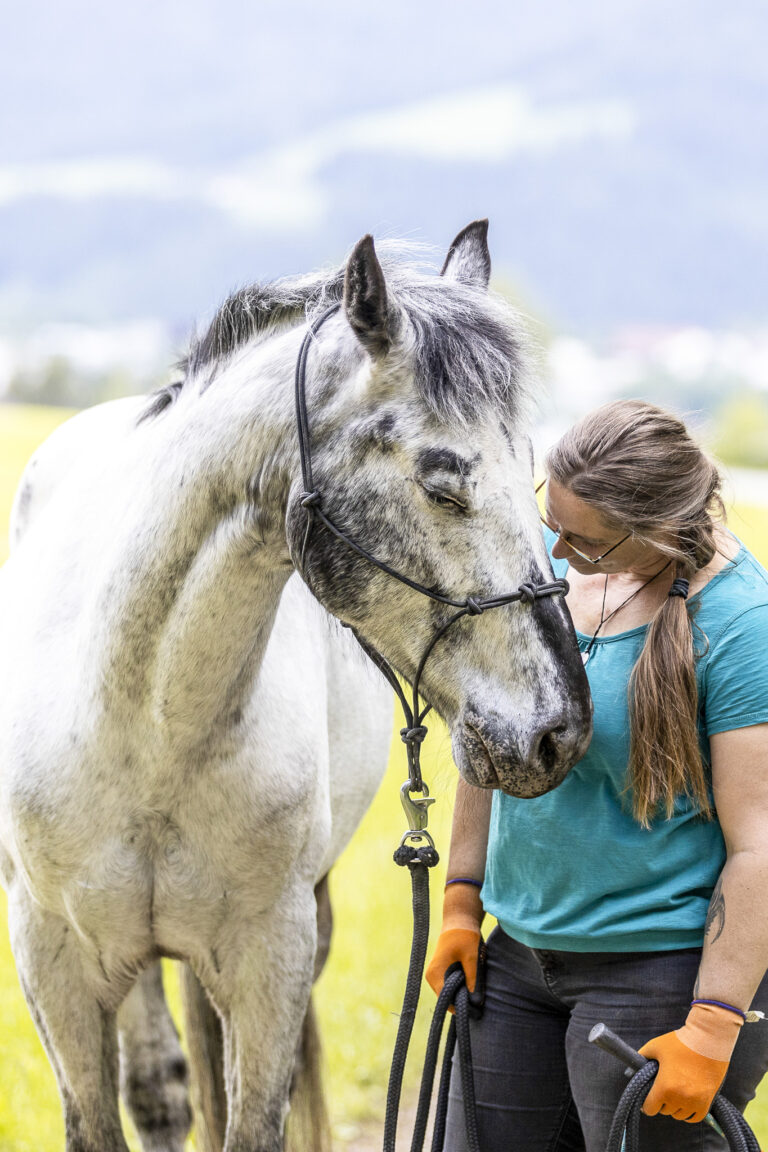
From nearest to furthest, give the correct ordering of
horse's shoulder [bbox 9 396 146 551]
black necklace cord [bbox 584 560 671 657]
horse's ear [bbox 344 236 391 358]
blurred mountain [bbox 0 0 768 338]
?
horse's ear [bbox 344 236 391 358], black necklace cord [bbox 584 560 671 657], horse's shoulder [bbox 9 396 146 551], blurred mountain [bbox 0 0 768 338]

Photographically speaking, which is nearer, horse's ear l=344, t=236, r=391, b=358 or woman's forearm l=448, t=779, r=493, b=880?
horse's ear l=344, t=236, r=391, b=358

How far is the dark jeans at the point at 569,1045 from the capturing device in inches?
62.4

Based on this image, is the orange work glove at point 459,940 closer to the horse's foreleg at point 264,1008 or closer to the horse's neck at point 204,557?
the horse's foreleg at point 264,1008

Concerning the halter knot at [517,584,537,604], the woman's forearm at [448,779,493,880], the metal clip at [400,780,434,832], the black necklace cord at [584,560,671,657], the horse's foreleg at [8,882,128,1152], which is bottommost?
the horse's foreleg at [8,882,128,1152]

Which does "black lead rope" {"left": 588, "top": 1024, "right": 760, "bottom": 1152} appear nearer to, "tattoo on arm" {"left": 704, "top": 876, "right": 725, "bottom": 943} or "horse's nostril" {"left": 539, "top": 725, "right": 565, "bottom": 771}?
"tattoo on arm" {"left": 704, "top": 876, "right": 725, "bottom": 943}

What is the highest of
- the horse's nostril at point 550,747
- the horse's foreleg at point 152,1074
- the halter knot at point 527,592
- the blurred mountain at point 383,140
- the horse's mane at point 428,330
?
the blurred mountain at point 383,140

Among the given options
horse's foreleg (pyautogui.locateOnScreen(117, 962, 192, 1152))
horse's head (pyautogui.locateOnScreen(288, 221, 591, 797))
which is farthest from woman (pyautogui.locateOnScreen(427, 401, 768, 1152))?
horse's foreleg (pyautogui.locateOnScreen(117, 962, 192, 1152))

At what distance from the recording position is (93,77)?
110 m

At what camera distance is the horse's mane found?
55.8 inches

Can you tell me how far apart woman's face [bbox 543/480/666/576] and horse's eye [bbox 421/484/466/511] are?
0.31 metres

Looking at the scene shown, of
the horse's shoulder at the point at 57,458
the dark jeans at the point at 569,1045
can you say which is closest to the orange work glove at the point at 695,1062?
the dark jeans at the point at 569,1045

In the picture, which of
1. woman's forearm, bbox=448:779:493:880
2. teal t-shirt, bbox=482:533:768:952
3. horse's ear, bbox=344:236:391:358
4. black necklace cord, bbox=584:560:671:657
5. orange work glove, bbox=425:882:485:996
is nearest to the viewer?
horse's ear, bbox=344:236:391:358

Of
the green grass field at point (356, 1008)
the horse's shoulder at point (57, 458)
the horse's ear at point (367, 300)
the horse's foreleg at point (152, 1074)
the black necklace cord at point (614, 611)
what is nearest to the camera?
the horse's ear at point (367, 300)

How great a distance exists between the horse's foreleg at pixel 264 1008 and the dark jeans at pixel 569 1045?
34cm
